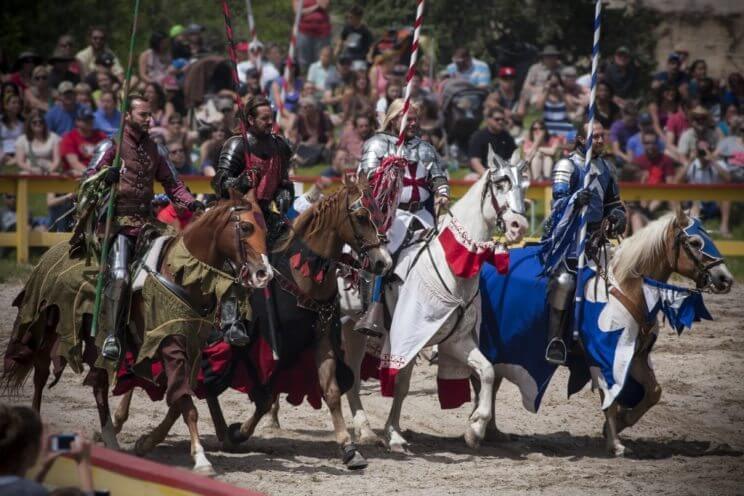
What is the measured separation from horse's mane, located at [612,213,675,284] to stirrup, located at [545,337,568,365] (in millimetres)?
670

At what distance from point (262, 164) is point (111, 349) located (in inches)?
76.5

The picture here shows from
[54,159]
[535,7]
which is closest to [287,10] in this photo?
[535,7]

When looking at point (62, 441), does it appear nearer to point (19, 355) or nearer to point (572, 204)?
point (19, 355)

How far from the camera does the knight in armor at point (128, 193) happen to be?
29.8ft

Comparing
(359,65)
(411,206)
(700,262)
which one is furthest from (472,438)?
(359,65)

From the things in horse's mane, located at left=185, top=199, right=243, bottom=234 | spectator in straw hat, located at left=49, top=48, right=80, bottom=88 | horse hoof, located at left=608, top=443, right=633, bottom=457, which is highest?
spectator in straw hat, located at left=49, top=48, right=80, bottom=88

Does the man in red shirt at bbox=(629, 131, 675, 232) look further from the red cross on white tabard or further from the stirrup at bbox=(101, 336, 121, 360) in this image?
the stirrup at bbox=(101, 336, 121, 360)

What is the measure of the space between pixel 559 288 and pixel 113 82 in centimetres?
946

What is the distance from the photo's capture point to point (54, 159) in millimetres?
17375

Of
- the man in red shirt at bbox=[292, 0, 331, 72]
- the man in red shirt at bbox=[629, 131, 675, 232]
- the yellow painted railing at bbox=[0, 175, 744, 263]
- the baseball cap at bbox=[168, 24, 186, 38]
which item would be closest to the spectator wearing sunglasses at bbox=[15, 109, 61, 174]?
the yellow painted railing at bbox=[0, 175, 744, 263]

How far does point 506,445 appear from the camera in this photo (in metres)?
10.5

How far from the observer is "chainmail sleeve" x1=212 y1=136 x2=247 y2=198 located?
9.91 m

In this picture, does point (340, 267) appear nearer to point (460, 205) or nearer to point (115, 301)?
point (460, 205)

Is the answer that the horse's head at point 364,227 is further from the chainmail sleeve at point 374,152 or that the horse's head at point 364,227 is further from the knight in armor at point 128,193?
the chainmail sleeve at point 374,152
